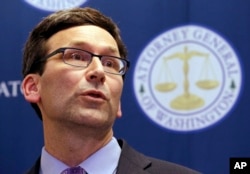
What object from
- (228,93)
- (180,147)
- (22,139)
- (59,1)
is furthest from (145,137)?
(59,1)

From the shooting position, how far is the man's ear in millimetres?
926

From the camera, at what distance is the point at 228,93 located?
140 centimetres

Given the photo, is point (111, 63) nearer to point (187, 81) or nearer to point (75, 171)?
point (75, 171)

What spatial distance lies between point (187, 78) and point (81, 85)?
65 centimetres

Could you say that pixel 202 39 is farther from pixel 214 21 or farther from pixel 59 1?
pixel 59 1

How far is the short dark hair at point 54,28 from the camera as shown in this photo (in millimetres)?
920

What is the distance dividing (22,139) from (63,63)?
693 mm

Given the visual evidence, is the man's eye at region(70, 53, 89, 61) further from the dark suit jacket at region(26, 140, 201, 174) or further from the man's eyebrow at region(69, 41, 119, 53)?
the dark suit jacket at region(26, 140, 201, 174)

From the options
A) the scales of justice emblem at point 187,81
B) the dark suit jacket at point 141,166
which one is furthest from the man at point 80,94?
the scales of justice emblem at point 187,81

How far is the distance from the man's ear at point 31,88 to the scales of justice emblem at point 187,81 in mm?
584

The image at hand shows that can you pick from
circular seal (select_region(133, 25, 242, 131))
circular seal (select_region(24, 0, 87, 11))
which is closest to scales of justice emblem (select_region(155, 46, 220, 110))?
circular seal (select_region(133, 25, 242, 131))

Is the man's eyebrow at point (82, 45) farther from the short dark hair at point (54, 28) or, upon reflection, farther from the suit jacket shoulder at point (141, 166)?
the suit jacket shoulder at point (141, 166)

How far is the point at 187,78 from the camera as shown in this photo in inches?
55.9

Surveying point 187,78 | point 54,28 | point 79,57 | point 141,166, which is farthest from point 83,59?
point 187,78
